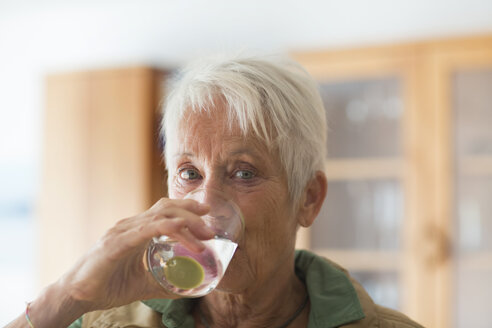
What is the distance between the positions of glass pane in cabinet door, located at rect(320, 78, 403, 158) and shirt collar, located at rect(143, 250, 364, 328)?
1.47m

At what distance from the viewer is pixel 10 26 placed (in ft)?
13.0

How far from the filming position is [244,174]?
119 centimetres

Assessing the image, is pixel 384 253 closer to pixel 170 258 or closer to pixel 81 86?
pixel 81 86

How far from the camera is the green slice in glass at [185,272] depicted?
95cm

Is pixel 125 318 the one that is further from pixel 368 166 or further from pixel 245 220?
pixel 368 166

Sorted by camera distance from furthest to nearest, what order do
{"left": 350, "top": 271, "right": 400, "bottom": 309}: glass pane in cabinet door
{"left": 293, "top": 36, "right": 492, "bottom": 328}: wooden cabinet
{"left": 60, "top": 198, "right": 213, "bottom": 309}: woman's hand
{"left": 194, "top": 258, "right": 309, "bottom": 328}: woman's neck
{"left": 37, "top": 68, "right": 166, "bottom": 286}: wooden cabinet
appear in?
1. {"left": 37, "top": 68, "right": 166, "bottom": 286}: wooden cabinet
2. {"left": 350, "top": 271, "right": 400, "bottom": 309}: glass pane in cabinet door
3. {"left": 293, "top": 36, "right": 492, "bottom": 328}: wooden cabinet
4. {"left": 194, "top": 258, "right": 309, "bottom": 328}: woman's neck
5. {"left": 60, "top": 198, "right": 213, "bottom": 309}: woman's hand

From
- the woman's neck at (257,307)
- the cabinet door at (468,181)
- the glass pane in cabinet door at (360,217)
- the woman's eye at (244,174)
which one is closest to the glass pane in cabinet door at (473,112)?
the cabinet door at (468,181)

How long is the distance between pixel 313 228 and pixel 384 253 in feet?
1.16

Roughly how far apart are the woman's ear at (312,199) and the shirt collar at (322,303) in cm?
13

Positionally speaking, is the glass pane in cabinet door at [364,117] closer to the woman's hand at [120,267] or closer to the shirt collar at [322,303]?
the shirt collar at [322,303]

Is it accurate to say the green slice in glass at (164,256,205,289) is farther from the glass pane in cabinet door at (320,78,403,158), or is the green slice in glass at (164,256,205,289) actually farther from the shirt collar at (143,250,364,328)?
the glass pane in cabinet door at (320,78,403,158)

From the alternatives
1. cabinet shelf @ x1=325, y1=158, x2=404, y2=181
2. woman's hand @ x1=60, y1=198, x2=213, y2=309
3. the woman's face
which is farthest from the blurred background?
woman's hand @ x1=60, y1=198, x2=213, y2=309

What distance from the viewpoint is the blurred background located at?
2.67 m

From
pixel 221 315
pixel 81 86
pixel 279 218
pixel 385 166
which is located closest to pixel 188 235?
pixel 279 218
